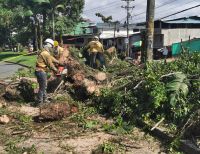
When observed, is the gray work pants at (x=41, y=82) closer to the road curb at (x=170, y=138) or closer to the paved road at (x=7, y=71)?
the road curb at (x=170, y=138)

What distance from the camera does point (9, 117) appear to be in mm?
9984

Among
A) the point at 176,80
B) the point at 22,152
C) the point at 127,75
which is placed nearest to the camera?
the point at 22,152

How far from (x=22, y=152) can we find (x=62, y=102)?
8.23 ft

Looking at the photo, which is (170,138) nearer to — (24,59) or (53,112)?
(53,112)

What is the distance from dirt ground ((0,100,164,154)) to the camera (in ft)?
24.7

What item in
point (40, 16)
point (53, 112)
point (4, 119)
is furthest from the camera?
point (40, 16)

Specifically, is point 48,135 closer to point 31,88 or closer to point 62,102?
point 62,102

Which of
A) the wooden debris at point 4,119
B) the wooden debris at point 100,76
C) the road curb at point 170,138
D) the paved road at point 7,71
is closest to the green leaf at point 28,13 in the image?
the paved road at point 7,71

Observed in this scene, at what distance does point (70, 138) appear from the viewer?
8.23 meters

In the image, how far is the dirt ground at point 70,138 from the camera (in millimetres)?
7531

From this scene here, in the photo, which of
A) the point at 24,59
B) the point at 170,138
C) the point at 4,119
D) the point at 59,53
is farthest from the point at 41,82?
the point at 24,59

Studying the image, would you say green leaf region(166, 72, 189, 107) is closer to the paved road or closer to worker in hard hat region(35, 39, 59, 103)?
worker in hard hat region(35, 39, 59, 103)

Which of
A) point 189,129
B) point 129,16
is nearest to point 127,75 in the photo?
point 189,129

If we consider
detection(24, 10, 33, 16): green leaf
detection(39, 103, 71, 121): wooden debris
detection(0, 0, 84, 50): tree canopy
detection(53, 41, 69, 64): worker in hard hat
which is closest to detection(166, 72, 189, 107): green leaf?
detection(39, 103, 71, 121): wooden debris
